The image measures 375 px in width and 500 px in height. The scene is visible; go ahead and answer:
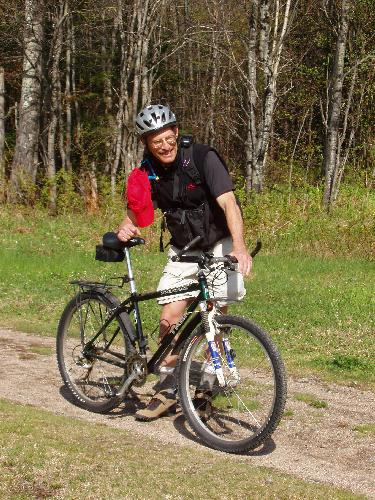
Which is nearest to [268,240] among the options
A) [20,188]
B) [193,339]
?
[20,188]

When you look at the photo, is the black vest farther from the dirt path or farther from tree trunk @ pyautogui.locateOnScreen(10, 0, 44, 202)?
tree trunk @ pyautogui.locateOnScreen(10, 0, 44, 202)

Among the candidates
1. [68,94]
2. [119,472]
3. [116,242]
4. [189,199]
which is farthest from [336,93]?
[119,472]

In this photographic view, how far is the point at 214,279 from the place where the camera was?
600 cm

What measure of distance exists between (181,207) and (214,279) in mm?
551

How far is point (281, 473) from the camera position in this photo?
5145 mm

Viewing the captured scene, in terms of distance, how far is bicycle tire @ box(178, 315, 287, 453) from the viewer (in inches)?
214

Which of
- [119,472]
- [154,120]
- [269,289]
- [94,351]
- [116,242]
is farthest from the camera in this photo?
[269,289]

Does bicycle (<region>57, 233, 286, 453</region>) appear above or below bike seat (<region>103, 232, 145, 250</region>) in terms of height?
below

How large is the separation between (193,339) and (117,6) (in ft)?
71.8

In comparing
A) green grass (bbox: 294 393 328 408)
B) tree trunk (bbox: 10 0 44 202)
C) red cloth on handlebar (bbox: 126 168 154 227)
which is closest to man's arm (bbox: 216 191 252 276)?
red cloth on handlebar (bbox: 126 168 154 227)

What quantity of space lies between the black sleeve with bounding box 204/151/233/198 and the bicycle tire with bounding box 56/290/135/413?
119cm

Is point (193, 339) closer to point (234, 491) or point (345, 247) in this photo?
point (234, 491)

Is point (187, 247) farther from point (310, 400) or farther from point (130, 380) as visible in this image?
point (310, 400)

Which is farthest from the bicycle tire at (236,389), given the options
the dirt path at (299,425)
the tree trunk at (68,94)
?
the tree trunk at (68,94)
